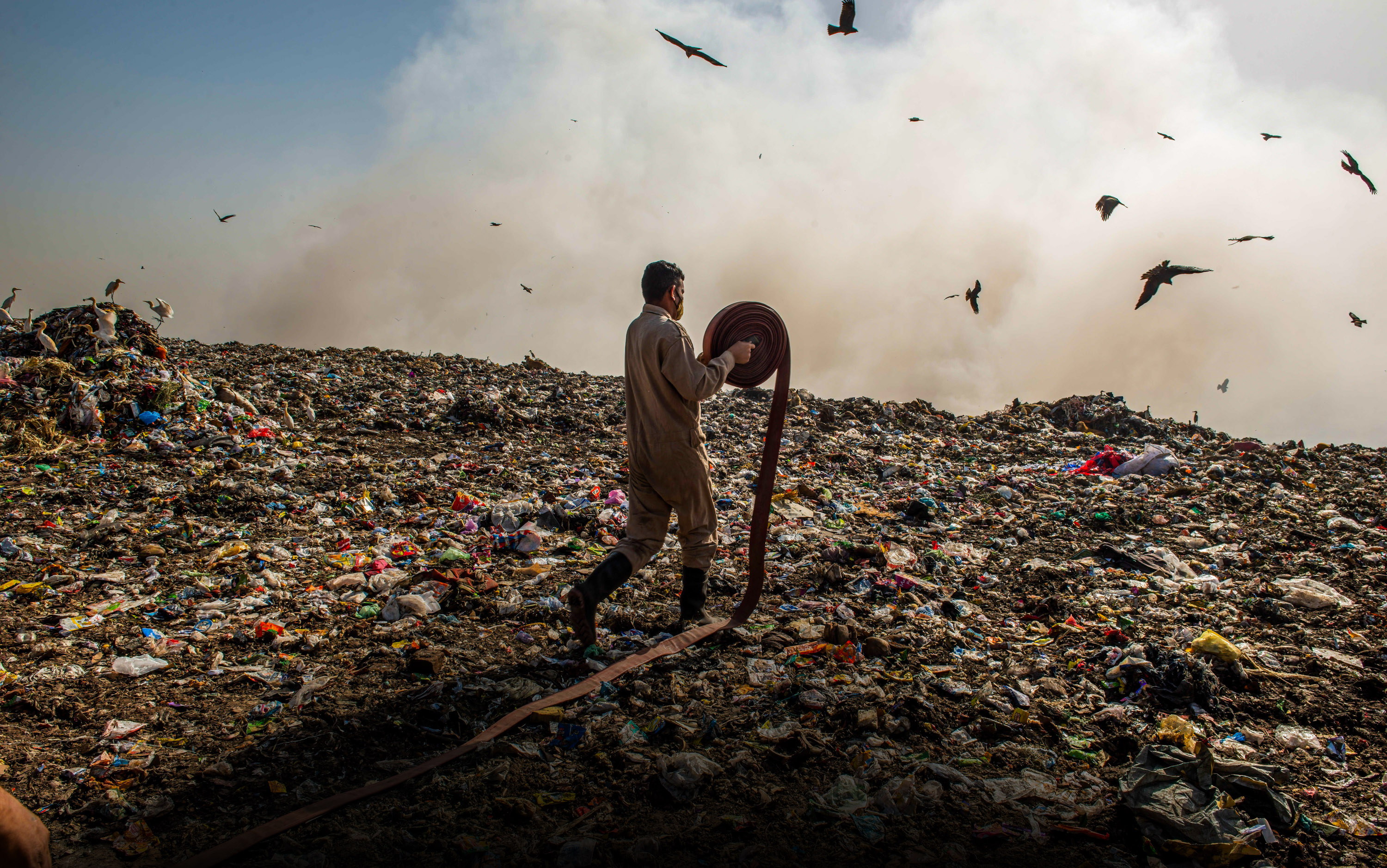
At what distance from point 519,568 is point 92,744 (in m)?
2.39

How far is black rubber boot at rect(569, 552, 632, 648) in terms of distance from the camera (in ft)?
10.4

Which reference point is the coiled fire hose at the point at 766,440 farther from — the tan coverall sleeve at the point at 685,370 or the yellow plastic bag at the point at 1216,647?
the yellow plastic bag at the point at 1216,647

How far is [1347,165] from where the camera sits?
19.9ft

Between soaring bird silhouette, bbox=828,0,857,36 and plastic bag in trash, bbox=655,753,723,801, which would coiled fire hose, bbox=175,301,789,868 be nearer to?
plastic bag in trash, bbox=655,753,723,801

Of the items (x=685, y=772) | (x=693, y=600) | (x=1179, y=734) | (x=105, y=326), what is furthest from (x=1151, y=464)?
(x=105, y=326)

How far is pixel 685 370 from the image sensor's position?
3133mm

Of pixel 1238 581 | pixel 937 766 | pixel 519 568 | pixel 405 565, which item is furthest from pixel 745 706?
pixel 1238 581

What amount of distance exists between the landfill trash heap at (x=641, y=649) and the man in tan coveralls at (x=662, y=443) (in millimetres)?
395

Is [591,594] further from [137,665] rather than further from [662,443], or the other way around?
[137,665]

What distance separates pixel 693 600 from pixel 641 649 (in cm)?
39

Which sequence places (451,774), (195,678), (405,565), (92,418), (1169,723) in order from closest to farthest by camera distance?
(451,774) → (1169,723) → (195,678) → (405,565) → (92,418)

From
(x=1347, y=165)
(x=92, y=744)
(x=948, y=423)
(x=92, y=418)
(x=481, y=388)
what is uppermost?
(x=1347, y=165)

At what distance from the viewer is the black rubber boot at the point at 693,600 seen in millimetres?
3539

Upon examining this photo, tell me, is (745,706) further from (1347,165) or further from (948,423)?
(948,423)
